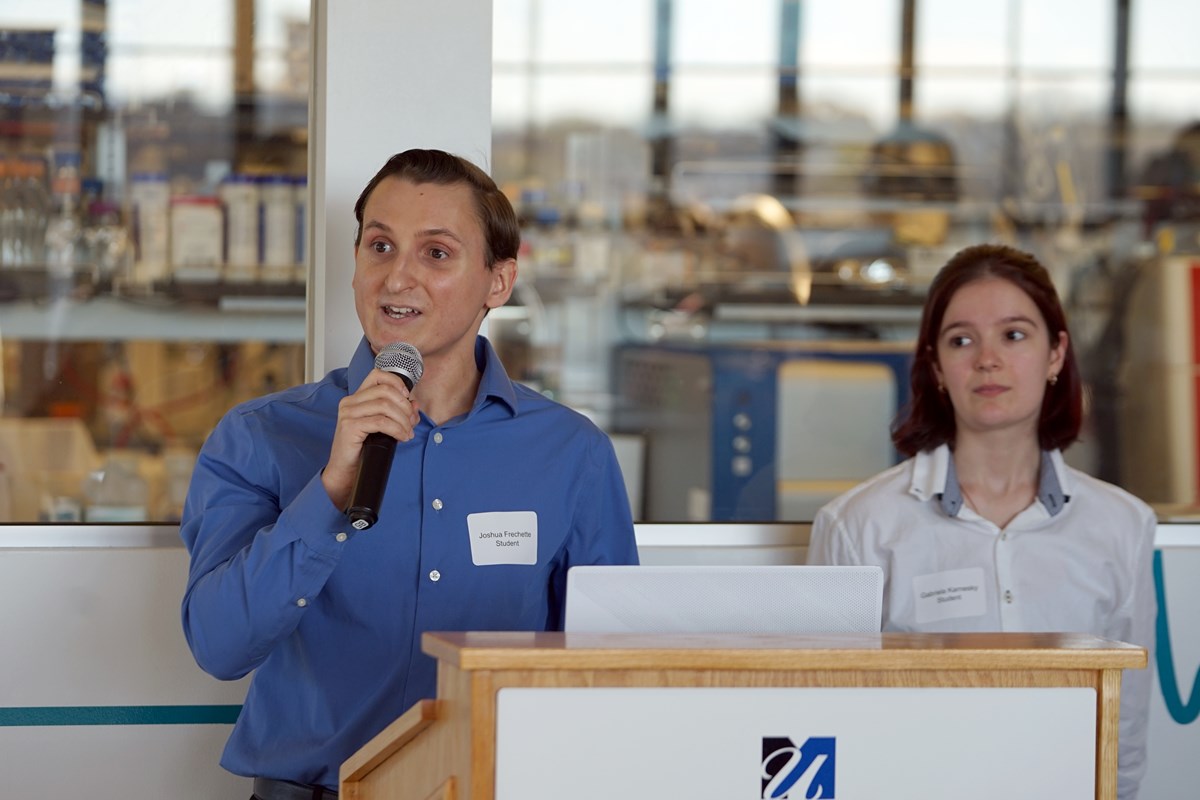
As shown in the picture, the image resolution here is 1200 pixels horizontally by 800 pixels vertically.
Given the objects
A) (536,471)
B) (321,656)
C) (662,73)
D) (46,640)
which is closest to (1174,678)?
(536,471)

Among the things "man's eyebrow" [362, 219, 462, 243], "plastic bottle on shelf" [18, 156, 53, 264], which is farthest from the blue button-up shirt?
"plastic bottle on shelf" [18, 156, 53, 264]

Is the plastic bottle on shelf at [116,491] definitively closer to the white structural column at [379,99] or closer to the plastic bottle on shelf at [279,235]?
the plastic bottle on shelf at [279,235]

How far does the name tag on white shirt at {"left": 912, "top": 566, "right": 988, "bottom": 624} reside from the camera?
2.14m

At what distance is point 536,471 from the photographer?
1.88 metres

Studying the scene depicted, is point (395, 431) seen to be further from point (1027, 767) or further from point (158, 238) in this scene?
point (158, 238)

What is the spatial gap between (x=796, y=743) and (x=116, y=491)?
6.39 feet

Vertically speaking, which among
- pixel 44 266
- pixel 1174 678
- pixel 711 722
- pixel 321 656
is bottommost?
pixel 1174 678

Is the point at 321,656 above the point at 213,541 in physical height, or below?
below

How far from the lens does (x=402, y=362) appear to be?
1.65 meters

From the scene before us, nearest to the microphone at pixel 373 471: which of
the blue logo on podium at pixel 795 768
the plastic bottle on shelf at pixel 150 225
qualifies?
the blue logo on podium at pixel 795 768

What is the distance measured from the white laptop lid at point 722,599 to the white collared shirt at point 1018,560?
2.58ft

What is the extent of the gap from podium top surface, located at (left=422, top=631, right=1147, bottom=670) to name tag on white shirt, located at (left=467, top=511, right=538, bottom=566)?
1.67ft

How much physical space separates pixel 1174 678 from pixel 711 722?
164 cm

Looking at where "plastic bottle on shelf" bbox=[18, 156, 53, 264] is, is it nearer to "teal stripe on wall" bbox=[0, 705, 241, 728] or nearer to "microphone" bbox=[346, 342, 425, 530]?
"teal stripe on wall" bbox=[0, 705, 241, 728]
